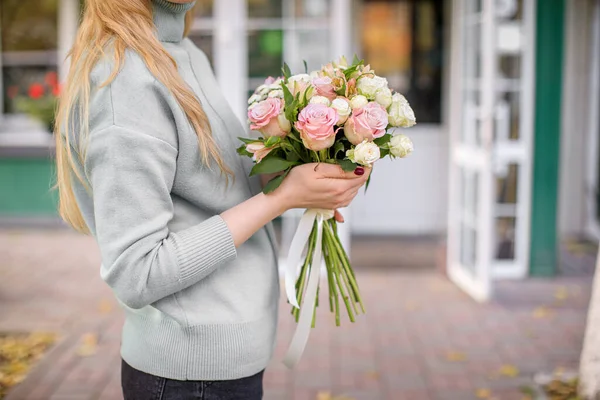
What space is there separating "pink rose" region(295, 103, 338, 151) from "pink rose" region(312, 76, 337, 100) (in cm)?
9

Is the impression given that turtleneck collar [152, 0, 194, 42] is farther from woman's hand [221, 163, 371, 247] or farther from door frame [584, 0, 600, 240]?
door frame [584, 0, 600, 240]

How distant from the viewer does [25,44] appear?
8133 mm

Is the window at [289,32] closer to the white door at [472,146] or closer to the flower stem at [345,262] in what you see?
the white door at [472,146]

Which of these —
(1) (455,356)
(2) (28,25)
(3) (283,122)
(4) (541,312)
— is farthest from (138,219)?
(2) (28,25)

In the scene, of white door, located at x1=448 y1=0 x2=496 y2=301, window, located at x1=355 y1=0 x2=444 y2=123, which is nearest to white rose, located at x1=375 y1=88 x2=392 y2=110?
white door, located at x1=448 y1=0 x2=496 y2=301

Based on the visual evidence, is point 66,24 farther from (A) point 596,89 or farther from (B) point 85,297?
(A) point 596,89

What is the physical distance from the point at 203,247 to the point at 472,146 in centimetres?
457

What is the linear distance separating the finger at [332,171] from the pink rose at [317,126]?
0.04 m

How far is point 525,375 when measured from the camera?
4.07m

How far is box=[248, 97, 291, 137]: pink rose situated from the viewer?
163 centimetres

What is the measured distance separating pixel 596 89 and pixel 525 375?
14.5 feet

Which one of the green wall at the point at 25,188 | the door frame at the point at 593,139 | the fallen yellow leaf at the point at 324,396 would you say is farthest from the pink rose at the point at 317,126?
the green wall at the point at 25,188

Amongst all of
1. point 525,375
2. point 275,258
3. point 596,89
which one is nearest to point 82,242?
point 525,375

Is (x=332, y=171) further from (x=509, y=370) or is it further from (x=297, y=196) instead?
(x=509, y=370)
